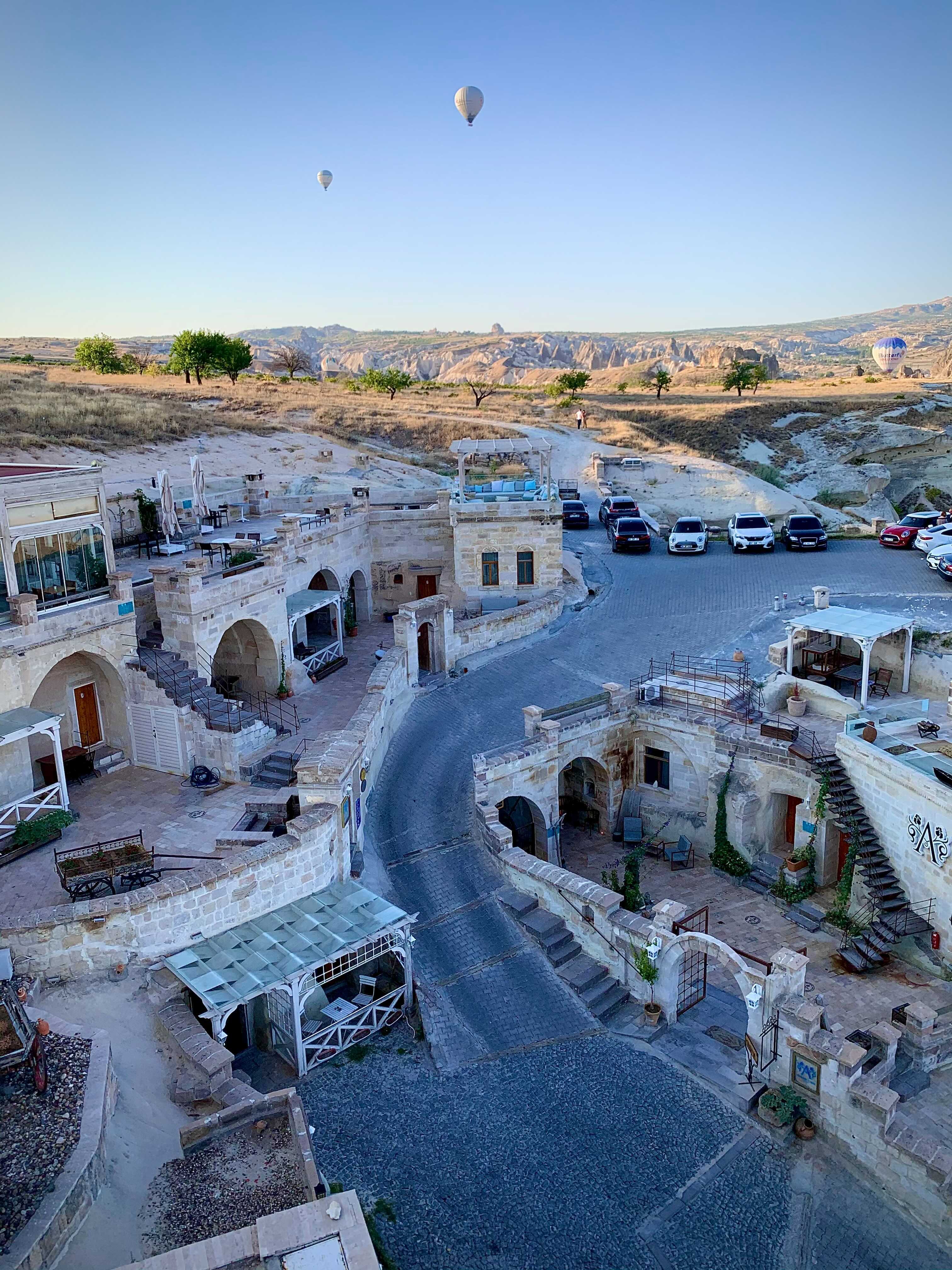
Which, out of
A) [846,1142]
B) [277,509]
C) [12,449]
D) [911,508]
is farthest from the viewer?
[911,508]

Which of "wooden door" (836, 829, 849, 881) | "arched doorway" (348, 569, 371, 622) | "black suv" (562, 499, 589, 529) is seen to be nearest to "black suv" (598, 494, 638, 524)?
"black suv" (562, 499, 589, 529)

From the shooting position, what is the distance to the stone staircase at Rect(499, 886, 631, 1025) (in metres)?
15.1

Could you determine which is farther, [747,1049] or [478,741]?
[478,741]

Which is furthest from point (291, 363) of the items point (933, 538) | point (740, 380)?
point (933, 538)

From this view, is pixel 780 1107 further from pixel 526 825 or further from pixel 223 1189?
pixel 526 825

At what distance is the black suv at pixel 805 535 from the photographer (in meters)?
33.2

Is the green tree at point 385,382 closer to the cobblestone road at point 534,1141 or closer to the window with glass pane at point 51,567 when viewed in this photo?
the window with glass pane at point 51,567

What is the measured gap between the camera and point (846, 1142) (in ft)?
42.8

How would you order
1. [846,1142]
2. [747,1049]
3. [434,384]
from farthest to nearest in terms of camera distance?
[434,384], [747,1049], [846,1142]

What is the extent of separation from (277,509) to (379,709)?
15.2 metres

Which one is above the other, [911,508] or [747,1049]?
[911,508]

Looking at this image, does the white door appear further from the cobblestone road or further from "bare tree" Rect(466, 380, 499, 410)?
Answer: "bare tree" Rect(466, 380, 499, 410)

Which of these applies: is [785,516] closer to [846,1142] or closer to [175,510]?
[175,510]

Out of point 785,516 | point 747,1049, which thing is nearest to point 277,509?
point 785,516
